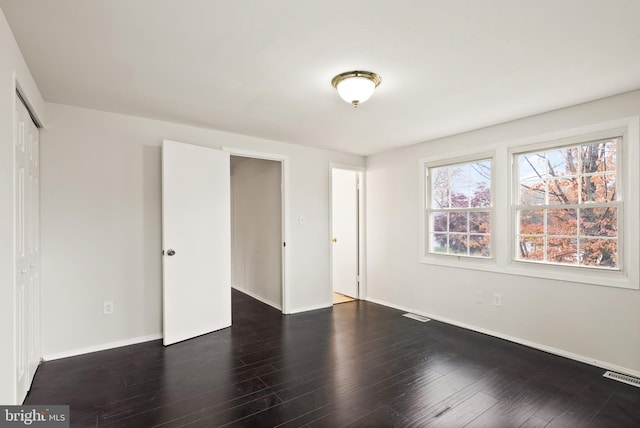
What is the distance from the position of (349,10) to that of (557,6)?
104cm

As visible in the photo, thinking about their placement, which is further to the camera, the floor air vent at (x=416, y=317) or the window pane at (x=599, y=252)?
the floor air vent at (x=416, y=317)

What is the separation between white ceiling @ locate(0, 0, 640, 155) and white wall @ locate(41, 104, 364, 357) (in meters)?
0.28

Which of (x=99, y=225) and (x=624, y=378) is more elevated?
(x=99, y=225)

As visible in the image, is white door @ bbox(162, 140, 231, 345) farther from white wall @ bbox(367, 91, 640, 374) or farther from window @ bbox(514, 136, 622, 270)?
window @ bbox(514, 136, 622, 270)

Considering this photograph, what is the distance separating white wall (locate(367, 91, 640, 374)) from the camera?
2.76 metres

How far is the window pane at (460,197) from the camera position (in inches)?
155

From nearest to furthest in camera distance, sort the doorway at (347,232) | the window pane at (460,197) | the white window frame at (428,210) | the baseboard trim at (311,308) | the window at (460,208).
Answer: the white window frame at (428,210)
the window at (460,208)
the window pane at (460,197)
the baseboard trim at (311,308)
the doorway at (347,232)

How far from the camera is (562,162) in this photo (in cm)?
315

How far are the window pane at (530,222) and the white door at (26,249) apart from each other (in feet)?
13.9

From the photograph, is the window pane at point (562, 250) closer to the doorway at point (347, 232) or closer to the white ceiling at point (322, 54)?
the white ceiling at point (322, 54)

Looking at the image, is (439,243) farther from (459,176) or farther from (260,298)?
(260,298)

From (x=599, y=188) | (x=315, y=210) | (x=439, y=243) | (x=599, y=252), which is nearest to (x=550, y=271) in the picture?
(x=599, y=252)

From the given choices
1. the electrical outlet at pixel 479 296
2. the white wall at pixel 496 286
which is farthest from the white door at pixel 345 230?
the electrical outlet at pixel 479 296

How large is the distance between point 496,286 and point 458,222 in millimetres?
864
